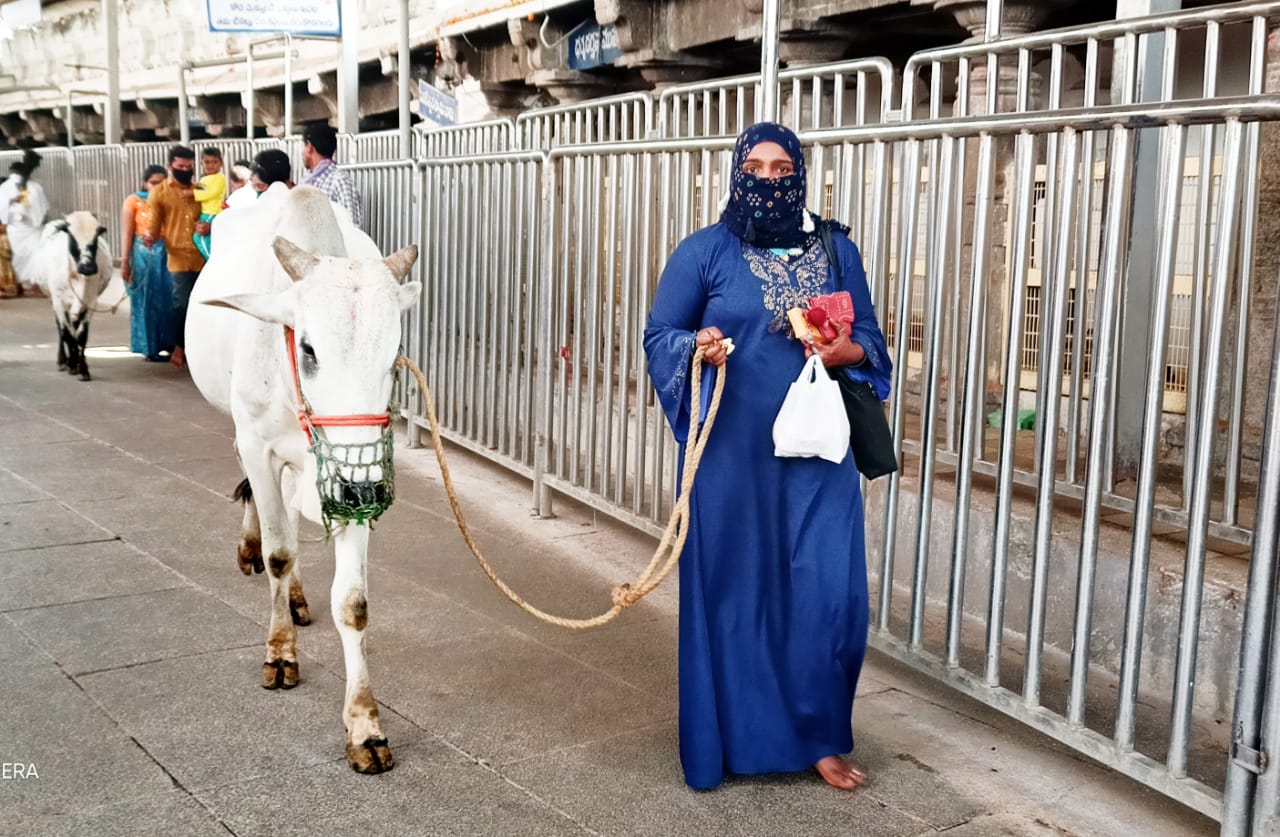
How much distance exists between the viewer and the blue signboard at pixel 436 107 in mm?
11422

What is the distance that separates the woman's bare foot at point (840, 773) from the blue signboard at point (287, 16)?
9.30m

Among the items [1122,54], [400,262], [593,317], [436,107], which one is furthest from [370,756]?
[436,107]

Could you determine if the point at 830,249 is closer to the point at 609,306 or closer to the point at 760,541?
the point at 760,541

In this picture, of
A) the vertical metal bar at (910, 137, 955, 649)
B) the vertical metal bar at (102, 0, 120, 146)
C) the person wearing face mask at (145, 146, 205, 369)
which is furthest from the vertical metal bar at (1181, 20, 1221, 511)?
the vertical metal bar at (102, 0, 120, 146)

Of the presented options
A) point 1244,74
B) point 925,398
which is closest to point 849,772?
point 925,398

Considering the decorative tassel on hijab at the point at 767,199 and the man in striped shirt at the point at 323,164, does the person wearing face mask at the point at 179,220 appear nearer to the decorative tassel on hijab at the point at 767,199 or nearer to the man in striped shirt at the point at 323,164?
the man in striped shirt at the point at 323,164

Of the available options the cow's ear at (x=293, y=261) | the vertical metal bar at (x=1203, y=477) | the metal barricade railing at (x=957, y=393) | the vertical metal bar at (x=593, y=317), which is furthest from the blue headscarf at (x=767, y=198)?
the vertical metal bar at (x=593, y=317)

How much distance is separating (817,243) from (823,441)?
0.60 m

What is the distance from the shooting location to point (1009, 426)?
421cm

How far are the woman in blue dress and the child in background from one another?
9327mm

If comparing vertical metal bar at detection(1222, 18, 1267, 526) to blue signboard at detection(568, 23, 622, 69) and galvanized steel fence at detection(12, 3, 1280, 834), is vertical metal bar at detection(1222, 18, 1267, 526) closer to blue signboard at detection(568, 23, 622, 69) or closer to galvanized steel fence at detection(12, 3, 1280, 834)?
galvanized steel fence at detection(12, 3, 1280, 834)

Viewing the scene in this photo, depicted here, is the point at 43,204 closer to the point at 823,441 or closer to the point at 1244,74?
the point at 1244,74

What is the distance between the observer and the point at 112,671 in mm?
4793

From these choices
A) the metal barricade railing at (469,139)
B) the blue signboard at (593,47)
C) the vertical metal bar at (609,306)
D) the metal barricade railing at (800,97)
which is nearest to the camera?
→ the metal barricade railing at (800,97)
